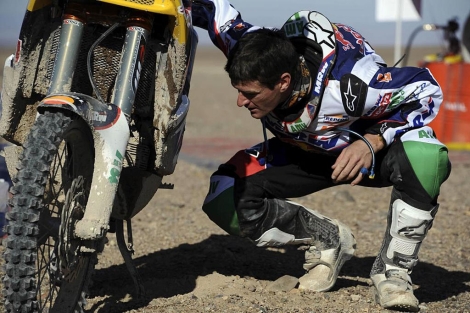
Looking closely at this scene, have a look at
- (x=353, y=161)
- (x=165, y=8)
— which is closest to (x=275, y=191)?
(x=353, y=161)

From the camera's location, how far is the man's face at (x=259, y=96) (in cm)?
353

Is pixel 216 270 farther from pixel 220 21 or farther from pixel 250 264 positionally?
pixel 220 21

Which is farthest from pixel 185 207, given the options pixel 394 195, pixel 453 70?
pixel 453 70

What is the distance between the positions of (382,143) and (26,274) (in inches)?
68.5

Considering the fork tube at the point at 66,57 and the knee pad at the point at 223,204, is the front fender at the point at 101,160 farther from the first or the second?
the knee pad at the point at 223,204

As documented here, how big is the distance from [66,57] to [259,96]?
851 mm

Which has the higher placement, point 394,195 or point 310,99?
point 310,99

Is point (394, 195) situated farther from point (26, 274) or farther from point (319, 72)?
point (26, 274)

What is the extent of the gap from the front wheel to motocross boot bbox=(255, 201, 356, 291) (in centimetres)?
111

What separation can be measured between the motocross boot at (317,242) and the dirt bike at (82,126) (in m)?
0.82

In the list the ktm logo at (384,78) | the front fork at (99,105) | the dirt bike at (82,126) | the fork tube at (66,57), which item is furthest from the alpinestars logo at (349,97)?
the fork tube at (66,57)

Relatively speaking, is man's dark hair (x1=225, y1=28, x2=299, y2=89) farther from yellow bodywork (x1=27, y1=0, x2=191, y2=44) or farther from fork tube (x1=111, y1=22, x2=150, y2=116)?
fork tube (x1=111, y1=22, x2=150, y2=116)

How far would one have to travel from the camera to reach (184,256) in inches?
188

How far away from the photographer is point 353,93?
3602mm
